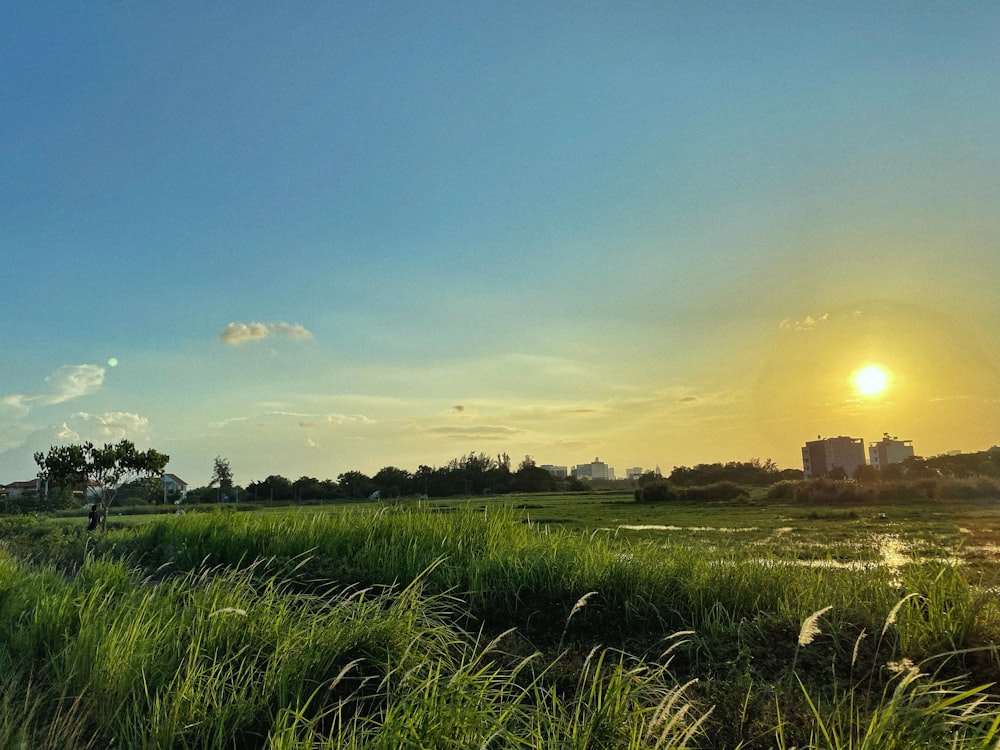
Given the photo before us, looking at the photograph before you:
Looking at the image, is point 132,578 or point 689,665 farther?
point 132,578

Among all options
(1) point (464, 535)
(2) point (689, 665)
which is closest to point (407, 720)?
(2) point (689, 665)

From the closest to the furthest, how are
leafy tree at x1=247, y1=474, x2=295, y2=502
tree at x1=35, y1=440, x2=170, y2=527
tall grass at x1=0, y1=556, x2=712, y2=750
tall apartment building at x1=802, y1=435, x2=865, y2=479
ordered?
tall grass at x1=0, y1=556, x2=712, y2=750
tree at x1=35, y1=440, x2=170, y2=527
leafy tree at x1=247, y1=474, x2=295, y2=502
tall apartment building at x1=802, y1=435, x2=865, y2=479

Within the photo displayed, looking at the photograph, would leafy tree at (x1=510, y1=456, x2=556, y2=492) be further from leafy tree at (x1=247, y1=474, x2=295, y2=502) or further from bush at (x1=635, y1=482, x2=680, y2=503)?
leafy tree at (x1=247, y1=474, x2=295, y2=502)

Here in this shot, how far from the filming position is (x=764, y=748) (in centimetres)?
329

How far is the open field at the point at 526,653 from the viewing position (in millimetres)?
2918

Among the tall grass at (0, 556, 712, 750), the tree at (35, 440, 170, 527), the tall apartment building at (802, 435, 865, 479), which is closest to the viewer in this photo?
the tall grass at (0, 556, 712, 750)

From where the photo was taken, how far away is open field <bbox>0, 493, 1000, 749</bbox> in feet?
9.57

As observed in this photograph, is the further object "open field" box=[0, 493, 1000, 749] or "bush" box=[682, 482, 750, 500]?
"bush" box=[682, 482, 750, 500]

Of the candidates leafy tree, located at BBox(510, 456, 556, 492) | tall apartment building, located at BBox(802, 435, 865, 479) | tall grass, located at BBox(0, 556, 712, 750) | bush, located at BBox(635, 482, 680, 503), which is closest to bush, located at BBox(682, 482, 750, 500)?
bush, located at BBox(635, 482, 680, 503)

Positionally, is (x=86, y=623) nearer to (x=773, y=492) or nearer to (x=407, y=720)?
(x=407, y=720)

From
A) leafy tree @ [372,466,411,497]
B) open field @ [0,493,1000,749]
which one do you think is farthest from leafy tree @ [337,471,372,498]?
open field @ [0,493,1000,749]

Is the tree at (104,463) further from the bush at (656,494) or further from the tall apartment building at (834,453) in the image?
the tall apartment building at (834,453)

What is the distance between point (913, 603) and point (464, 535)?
4701mm

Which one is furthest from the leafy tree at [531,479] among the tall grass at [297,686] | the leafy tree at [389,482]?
the tall grass at [297,686]
